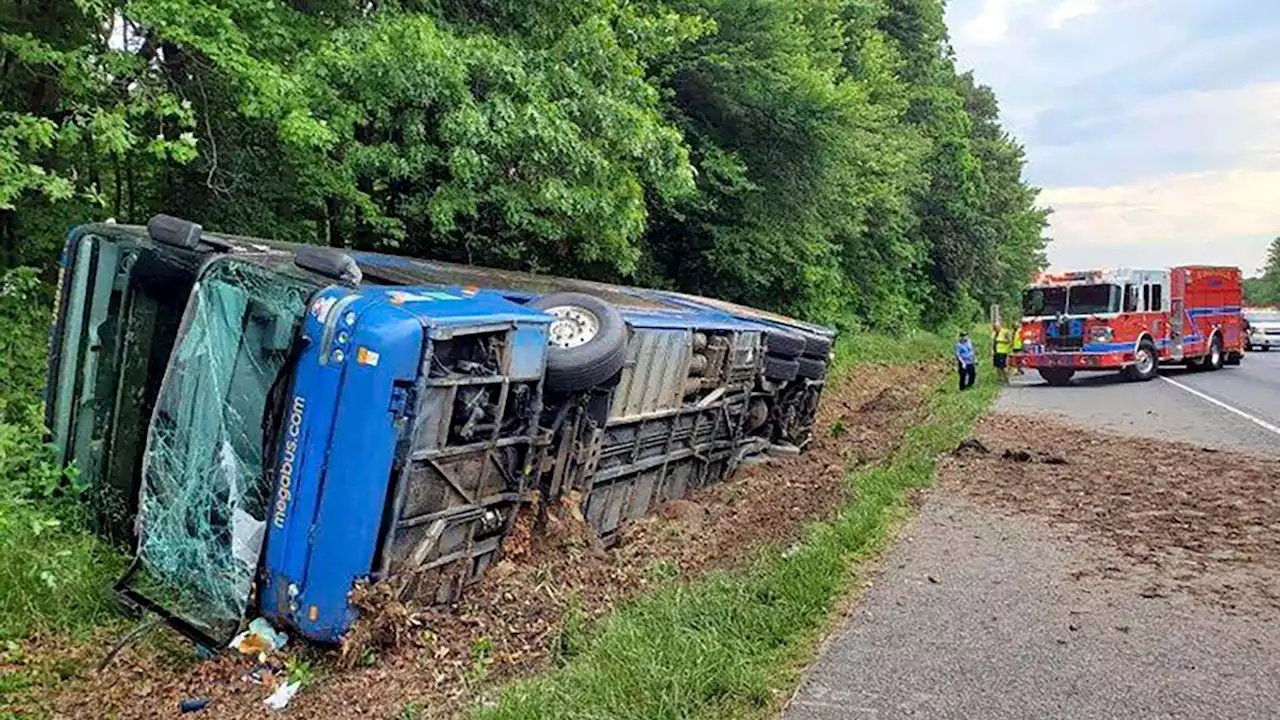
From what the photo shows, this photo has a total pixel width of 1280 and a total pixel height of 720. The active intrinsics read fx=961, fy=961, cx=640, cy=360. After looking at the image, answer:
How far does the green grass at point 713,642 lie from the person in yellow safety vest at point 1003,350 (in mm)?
12911

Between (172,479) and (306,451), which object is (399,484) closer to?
(306,451)

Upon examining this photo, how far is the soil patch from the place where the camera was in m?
5.59

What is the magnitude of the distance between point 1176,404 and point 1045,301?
4540 mm

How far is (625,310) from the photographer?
698 centimetres

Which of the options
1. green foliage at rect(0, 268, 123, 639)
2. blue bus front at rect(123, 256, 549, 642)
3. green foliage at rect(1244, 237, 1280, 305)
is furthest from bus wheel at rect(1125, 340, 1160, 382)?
green foliage at rect(1244, 237, 1280, 305)

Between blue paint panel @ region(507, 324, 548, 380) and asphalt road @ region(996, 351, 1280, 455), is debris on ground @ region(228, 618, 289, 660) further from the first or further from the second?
asphalt road @ region(996, 351, 1280, 455)

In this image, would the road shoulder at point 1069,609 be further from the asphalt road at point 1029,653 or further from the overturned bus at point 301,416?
the overturned bus at point 301,416

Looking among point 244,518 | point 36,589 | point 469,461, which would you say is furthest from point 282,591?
point 36,589

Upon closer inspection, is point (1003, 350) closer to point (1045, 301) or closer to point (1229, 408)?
point (1045, 301)

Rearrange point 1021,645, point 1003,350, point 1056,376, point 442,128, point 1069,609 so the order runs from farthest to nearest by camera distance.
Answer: point 1056,376, point 1003,350, point 442,128, point 1069,609, point 1021,645

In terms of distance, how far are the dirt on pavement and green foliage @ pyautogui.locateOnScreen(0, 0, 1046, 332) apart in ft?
11.8

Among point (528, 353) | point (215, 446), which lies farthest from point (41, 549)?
point (528, 353)

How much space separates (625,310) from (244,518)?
3202 mm

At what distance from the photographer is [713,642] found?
4324 mm
